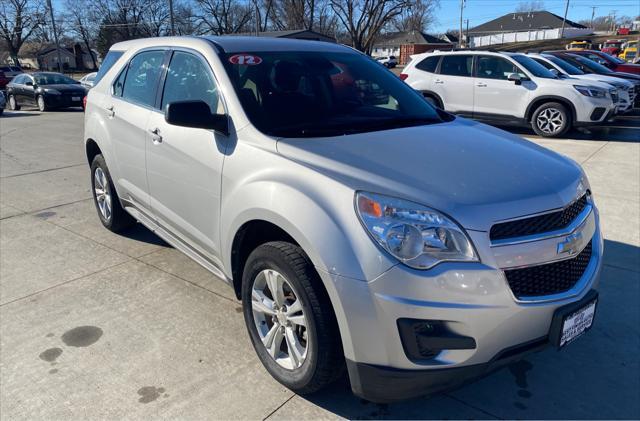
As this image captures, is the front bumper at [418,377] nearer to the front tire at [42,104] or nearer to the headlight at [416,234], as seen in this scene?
the headlight at [416,234]

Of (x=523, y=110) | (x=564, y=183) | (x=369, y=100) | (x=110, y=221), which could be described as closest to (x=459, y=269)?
(x=564, y=183)

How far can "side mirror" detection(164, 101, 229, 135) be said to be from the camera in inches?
108

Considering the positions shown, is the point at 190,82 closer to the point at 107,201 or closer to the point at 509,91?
the point at 107,201

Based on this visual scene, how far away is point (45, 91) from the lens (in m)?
18.8

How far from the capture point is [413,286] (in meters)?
1.99

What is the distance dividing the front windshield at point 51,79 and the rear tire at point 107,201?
17.4m

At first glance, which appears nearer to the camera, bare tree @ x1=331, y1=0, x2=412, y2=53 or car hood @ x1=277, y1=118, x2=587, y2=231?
car hood @ x1=277, y1=118, x2=587, y2=231

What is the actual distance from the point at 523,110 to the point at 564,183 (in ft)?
29.4

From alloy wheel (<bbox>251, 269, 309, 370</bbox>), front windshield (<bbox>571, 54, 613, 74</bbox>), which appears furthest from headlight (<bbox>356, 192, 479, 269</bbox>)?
front windshield (<bbox>571, 54, 613, 74</bbox>)

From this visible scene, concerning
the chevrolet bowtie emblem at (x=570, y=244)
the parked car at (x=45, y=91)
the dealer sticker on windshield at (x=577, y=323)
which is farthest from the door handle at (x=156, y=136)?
the parked car at (x=45, y=91)

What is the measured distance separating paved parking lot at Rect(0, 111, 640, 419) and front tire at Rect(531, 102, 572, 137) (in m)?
5.88

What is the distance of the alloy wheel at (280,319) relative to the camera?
97.5 inches

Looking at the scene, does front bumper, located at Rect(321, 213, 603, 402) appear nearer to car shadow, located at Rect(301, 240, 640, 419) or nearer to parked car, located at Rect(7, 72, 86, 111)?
car shadow, located at Rect(301, 240, 640, 419)

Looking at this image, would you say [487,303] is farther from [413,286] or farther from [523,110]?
[523,110]
